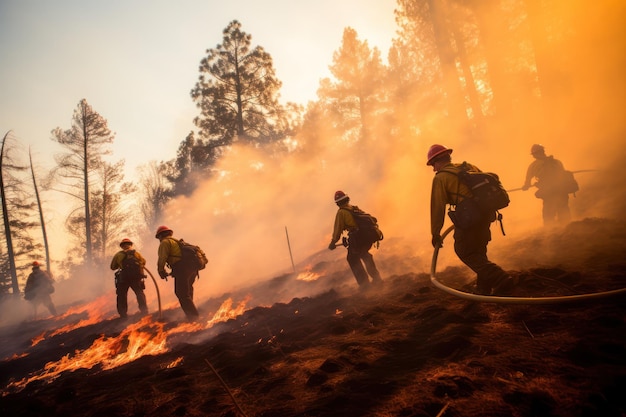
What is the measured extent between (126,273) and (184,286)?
2.83m

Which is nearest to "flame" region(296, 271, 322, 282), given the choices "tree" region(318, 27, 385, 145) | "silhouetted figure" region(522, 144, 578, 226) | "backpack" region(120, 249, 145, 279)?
"backpack" region(120, 249, 145, 279)

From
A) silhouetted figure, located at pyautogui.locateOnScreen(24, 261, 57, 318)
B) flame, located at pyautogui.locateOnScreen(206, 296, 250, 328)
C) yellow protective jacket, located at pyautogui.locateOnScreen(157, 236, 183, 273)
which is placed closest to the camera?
yellow protective jacket, located at pyautogui.locateOnScreen(157, 236, 183, 273)

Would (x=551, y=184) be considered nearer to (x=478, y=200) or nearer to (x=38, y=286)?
(x=478, y=200)

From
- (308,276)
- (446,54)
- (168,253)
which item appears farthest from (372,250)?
(446,54)

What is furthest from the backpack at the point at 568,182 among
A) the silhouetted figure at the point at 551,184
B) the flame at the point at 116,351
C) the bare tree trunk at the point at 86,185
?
the bare tree trunk at the point at 86,185

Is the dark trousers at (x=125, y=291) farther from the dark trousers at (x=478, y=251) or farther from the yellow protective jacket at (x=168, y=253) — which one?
the dark trousers at (x=478, y=251)

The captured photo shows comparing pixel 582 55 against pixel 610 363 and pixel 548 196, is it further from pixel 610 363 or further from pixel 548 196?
pixel 610 363

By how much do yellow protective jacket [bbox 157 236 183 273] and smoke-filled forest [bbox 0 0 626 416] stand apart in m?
1.55

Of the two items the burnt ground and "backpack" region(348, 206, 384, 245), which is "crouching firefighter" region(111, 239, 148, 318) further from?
"backpack" region(348, 206, 384, 245)

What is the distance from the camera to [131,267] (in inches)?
354

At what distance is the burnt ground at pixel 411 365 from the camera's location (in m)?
2.06

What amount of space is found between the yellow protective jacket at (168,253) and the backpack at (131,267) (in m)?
2.39

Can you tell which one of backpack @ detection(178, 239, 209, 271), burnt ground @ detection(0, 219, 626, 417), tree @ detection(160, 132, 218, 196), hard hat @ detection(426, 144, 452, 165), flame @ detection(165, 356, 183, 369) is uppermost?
tree @ detection(160, 132, 218, 196)

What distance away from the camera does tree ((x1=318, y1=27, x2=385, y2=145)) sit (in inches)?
977
